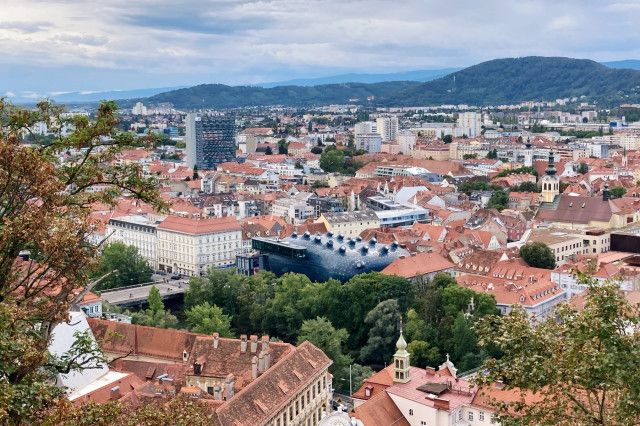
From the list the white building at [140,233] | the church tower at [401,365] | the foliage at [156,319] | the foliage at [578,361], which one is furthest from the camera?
the white building at [140,233]

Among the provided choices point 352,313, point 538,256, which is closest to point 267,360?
point 352,313

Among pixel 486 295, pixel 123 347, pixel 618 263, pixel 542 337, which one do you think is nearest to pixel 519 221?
pixel 618 263

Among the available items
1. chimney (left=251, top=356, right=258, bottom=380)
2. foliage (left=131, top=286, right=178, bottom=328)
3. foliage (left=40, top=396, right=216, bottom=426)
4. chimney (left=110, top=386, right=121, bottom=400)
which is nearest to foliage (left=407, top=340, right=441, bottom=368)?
chimney (left=251, top=356, right=258, bottom=380)

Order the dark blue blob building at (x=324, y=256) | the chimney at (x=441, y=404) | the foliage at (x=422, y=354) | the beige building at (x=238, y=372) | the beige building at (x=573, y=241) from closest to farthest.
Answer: the beige building at (x=238, y=372)
the chimney at (x=441, y=404)
the foliage at (x=422, y=354)
the dark blue blob building at (x=324, y=256)
the beige building at (x=573, y=241)

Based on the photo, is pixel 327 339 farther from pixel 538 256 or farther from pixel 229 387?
pixel 538 256

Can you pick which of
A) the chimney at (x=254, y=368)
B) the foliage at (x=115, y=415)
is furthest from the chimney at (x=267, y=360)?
the foliage at (x=115, y=415)

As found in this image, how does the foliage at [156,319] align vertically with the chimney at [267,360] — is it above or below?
below

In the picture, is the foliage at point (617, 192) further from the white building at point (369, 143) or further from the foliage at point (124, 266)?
the white building at point (369, 143)
